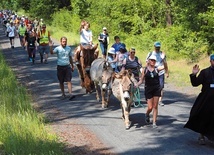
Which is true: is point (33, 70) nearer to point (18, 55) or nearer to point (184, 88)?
point (18, 55)

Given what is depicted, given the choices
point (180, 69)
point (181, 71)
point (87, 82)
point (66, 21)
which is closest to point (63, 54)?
point (87, 82)

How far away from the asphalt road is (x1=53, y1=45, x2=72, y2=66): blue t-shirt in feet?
4.29

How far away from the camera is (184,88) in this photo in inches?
602

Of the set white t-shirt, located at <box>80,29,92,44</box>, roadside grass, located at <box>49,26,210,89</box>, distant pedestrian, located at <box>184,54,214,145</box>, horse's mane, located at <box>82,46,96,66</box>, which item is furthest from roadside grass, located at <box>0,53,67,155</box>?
roadside grass, located at <box>49,26,210,89</box>

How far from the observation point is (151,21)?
29078mm

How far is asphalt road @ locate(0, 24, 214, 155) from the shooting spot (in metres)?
8.45

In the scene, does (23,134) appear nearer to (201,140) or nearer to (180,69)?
(201,140)

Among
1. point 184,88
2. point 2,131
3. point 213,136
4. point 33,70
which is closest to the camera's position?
point 213,136

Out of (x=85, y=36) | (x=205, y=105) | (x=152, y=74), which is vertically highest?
(x=85, y=36)

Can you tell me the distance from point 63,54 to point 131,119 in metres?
3.58

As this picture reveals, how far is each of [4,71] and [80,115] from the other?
20.1 ft

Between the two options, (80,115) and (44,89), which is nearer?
(80,115)

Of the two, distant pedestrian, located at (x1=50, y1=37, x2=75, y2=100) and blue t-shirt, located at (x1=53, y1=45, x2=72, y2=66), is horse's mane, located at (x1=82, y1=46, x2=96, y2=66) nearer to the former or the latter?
distant pedestrian, located at (x1=50, y1=37, x2=75, y2=100)

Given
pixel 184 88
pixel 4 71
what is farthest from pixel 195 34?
pixel 4 71
